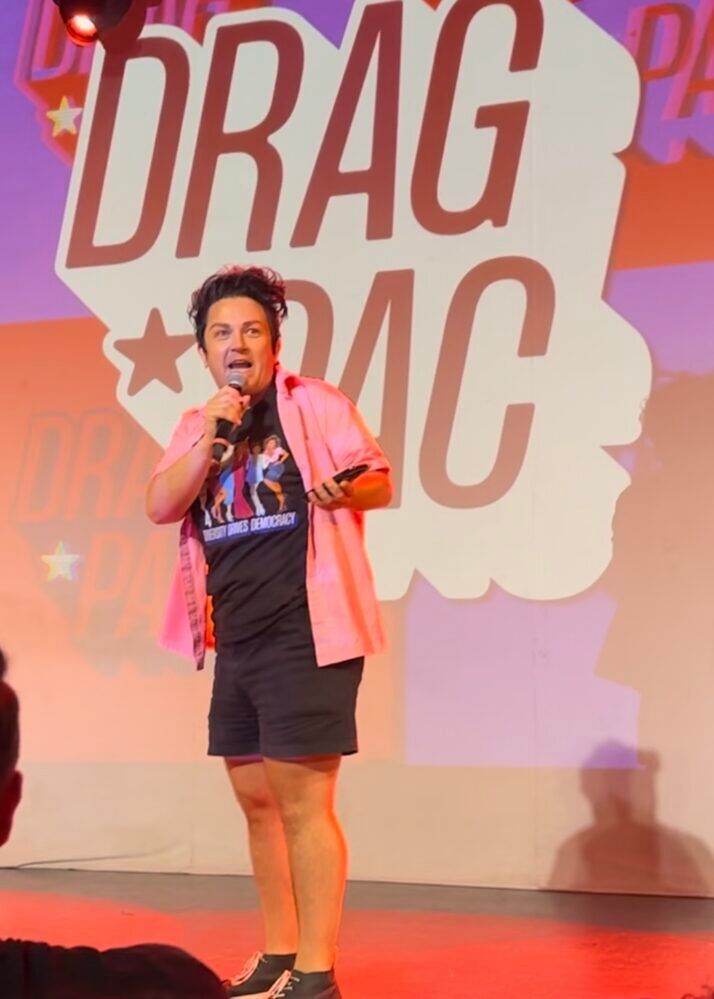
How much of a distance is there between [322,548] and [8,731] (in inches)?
49.9

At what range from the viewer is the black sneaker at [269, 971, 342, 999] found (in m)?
1.84

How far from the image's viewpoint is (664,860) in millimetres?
2848

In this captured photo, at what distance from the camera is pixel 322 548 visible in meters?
1.95

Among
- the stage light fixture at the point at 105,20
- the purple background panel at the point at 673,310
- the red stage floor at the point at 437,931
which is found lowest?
the red stage floor at the point at 437,931

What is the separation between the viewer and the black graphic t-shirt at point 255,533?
196cm

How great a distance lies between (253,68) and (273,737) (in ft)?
7.43

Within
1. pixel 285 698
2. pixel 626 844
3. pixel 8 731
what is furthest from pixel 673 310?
pixel 8 731

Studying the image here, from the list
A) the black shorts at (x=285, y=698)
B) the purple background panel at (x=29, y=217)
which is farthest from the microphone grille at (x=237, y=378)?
the purple background panel at (x=29, y=217)

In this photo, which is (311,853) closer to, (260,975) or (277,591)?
(260,975)

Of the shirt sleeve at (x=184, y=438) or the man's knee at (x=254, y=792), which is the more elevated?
the shirt sleeve at (x=184, y=438)

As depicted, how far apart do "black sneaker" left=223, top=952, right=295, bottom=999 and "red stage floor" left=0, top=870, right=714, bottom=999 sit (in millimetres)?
131

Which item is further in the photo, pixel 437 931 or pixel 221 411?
pixel 437 931

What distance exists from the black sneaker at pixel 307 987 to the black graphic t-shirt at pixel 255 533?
0.52m

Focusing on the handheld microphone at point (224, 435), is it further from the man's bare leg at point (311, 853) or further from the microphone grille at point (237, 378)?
the man's bare leg at point (311, 853)
